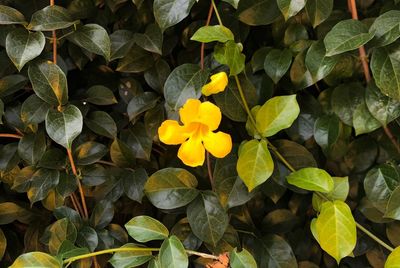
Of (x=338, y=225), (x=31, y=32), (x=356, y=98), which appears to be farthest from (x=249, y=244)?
(x=31, y=32)

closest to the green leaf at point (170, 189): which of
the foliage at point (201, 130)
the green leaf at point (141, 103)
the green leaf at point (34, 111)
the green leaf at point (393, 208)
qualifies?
the foliage at point (201, 130)

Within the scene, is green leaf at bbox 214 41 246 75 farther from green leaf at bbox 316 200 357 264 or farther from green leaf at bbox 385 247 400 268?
green leaf at bbox 385 247 400 268

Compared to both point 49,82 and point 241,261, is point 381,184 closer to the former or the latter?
point 241,261

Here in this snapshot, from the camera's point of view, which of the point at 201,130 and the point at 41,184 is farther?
the point at 41,184

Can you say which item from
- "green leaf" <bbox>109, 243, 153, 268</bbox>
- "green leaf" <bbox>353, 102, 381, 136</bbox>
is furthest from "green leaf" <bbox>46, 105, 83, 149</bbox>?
"green leaf" <bbox>353, 102, 381, 136</bbox>

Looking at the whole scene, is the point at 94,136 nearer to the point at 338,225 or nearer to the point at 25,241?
the point at 25,241

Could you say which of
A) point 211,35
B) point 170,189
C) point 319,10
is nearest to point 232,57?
point 211,35

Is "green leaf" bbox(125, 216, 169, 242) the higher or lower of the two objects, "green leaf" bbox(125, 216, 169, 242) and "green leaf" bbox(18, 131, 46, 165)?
the lower
